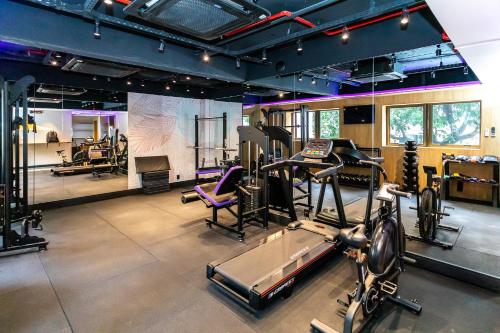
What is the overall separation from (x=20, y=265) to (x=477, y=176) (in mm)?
8534

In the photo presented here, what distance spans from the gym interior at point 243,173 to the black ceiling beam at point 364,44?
0.9 inches

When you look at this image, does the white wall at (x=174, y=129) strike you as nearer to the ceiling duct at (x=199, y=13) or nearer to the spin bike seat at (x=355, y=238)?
the ceiling duct at (x=199, y=13)

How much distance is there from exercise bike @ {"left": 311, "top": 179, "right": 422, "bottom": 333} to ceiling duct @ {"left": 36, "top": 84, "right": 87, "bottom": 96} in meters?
6.64

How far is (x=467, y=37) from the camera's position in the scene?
277 cm

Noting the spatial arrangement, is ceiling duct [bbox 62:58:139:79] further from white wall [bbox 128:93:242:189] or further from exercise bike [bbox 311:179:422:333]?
exercise bike [bbox 311:179:422:333]

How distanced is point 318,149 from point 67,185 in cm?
589

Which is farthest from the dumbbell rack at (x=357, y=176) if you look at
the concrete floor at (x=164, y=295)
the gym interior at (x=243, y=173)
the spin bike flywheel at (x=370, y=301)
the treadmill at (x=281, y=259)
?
the spin bike flywheel at (x=370, y=301)

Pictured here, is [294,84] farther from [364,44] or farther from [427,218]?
[427,218]

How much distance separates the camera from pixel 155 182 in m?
7.59

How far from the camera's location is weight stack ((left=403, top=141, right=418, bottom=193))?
6.48m

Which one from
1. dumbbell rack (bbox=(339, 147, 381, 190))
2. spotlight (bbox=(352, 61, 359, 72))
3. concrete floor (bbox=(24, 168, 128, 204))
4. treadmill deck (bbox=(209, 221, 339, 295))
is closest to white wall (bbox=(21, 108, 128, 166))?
concrete floor (bbox=(24, 168, 128, 204))

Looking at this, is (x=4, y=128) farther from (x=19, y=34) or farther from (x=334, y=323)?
(x=334, y=323)

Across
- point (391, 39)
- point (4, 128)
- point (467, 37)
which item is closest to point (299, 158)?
point (391, 39)

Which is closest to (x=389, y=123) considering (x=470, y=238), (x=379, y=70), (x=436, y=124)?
(x=436, y=124)
